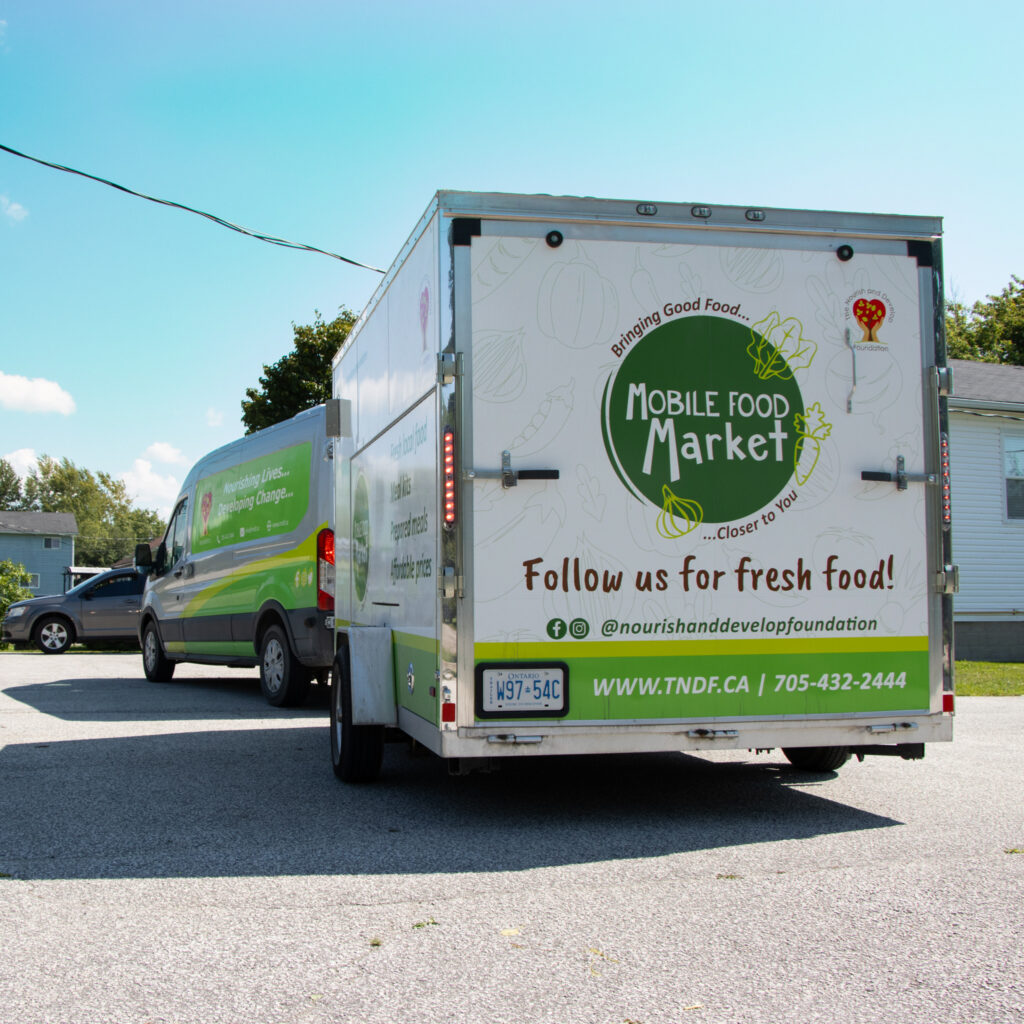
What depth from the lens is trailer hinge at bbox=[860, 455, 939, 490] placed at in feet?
19.9

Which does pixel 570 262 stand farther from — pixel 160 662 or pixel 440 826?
pixel 160 662

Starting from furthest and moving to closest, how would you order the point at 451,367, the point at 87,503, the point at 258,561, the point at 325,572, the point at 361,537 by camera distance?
the point at 87,503
the point at 258,561
the point at 325,572
the point at 361,537
the point at 451,367

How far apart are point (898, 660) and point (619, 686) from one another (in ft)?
5.08

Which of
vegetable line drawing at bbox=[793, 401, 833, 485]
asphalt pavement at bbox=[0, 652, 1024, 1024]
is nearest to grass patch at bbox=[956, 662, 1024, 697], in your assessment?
asphalt pavement at bbox=[0, 652, 1024, 1024]

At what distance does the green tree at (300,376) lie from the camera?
3506 cm

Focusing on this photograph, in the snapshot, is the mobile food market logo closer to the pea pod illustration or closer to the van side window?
the pea pod illustration

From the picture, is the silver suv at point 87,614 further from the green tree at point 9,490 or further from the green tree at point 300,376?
the green tree at point 9,490

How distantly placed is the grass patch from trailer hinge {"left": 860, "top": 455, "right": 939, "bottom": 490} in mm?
8731

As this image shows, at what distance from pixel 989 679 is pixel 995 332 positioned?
33948mm

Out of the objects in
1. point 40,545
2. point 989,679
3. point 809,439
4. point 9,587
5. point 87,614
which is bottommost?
point 989,679

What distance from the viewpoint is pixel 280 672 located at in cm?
1155

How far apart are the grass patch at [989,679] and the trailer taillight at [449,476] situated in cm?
1031

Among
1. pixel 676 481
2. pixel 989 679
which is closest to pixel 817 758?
pixel 676 481

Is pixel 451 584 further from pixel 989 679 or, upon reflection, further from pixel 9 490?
pixel 9 490
